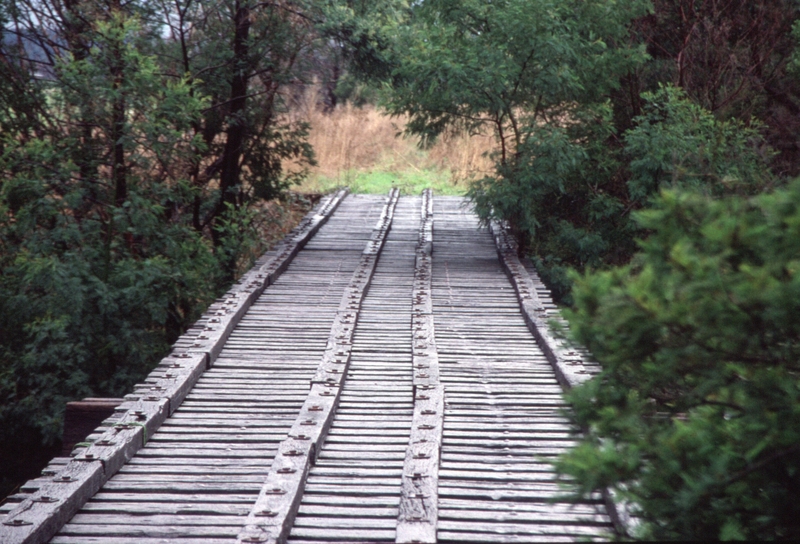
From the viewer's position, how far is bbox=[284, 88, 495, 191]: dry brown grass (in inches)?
742

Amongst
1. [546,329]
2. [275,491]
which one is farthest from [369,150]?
[275,491]

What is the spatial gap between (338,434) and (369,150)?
17.1 meters

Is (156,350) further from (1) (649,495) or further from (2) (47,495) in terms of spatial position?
(1) (649,495)

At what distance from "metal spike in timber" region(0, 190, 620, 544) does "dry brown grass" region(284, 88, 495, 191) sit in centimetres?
1108

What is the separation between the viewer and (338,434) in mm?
4383

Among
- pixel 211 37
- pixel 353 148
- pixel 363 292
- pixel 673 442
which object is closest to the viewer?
pixel 673 442

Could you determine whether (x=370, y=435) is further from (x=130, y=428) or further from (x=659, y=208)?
(x=659, y=208)

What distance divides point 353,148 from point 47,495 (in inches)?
689

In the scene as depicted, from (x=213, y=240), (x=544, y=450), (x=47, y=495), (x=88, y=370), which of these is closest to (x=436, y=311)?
(x=544, y=450)

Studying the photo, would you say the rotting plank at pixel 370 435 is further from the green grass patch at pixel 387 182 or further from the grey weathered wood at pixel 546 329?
the green grass patch at pixel 387 182

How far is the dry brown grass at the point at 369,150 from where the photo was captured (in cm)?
1884

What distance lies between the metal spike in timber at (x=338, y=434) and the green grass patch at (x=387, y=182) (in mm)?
9385

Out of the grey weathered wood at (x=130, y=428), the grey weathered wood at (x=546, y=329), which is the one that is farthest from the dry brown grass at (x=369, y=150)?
the grey weathered wood at (x=130, y=428)

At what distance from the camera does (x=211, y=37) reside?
485 inches
